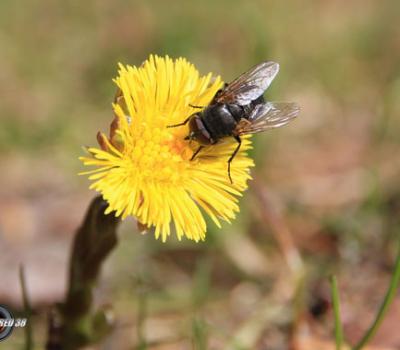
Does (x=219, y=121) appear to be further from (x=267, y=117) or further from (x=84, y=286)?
(x=84, y=286)

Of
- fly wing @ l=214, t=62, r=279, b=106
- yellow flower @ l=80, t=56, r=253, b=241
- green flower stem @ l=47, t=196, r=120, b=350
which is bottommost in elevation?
green flower stem @ l=47, t=196, r=120, b=350

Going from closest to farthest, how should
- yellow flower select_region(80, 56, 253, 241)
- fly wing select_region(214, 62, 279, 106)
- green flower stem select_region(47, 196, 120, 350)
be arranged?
1. yellow flower select_region(80, 56, 253, 241)
2. green flower stem select_region(47, 196, 120, 350)
3. fly wing select_region(214, 62, 279, 106)

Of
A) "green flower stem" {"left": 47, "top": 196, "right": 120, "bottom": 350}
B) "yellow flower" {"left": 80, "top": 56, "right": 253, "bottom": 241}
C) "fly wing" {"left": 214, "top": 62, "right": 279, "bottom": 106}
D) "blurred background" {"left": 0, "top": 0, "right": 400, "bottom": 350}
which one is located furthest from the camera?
"blurred background" {"left": 0, "top": 0, "right": 400, "bottom": 350}

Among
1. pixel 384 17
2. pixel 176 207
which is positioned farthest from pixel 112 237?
pixel 384 17

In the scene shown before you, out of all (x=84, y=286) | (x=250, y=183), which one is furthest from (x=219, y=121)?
(x=250, y=183)

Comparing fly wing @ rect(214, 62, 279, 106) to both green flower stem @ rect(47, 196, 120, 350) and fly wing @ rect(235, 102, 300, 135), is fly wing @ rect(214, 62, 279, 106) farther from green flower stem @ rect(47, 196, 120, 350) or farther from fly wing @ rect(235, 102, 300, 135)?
green flower stem @ rect(47, 196, 120, 350)

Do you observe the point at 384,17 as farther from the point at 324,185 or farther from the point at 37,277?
the point at 37,277

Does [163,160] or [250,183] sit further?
[250,183]

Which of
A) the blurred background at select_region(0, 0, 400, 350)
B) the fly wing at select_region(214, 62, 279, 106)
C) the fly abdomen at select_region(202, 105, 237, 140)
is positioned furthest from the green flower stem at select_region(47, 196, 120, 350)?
the fly wing at select_region(214, 62, 279, 106)
